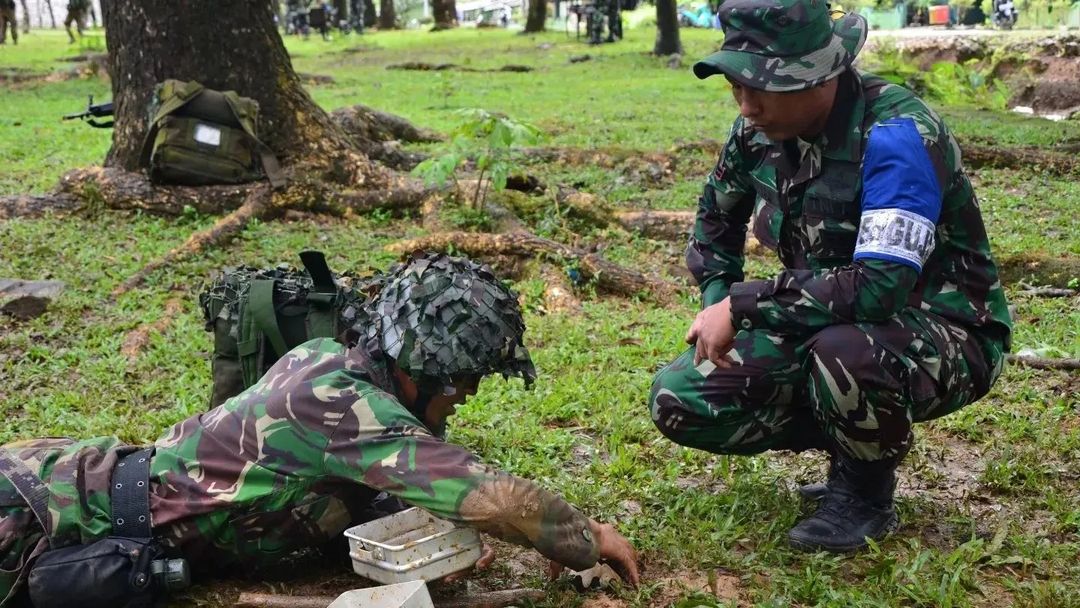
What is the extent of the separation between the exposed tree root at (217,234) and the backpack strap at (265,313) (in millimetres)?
2501

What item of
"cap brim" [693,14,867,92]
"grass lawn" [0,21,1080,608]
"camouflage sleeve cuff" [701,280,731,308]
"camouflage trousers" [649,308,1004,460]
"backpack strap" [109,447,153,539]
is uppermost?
"cap brim" [693,14,867,92]

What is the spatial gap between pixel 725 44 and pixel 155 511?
5.85 feet

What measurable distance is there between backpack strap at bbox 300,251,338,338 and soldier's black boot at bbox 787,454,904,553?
142 cm

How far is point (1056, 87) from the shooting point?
1341 centimetres

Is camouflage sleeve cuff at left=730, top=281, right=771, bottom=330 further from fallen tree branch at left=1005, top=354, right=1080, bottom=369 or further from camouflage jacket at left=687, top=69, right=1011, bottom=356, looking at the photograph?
fallen tree branch at left=1005, top=354, right=1080, bottom=369

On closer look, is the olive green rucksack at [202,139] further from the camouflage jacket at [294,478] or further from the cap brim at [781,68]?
the cap brim at [781,68]

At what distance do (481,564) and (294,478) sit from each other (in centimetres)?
56

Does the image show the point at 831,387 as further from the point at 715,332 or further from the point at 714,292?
the point at 714,292

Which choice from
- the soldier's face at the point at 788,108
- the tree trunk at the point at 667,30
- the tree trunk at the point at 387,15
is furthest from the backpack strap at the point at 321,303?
the tree trunk at the point at 387,15

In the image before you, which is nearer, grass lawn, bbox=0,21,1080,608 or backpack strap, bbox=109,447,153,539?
backpack strap, bbox=109,447,153,539

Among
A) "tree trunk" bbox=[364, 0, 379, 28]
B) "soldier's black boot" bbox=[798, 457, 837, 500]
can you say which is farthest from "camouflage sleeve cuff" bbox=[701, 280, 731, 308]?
"tree trunk" bbox=[364, 0, 379, 28]

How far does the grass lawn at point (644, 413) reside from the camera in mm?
2797

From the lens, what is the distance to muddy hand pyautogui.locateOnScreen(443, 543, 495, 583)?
2592 millimetres

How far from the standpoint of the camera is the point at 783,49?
261 cm
